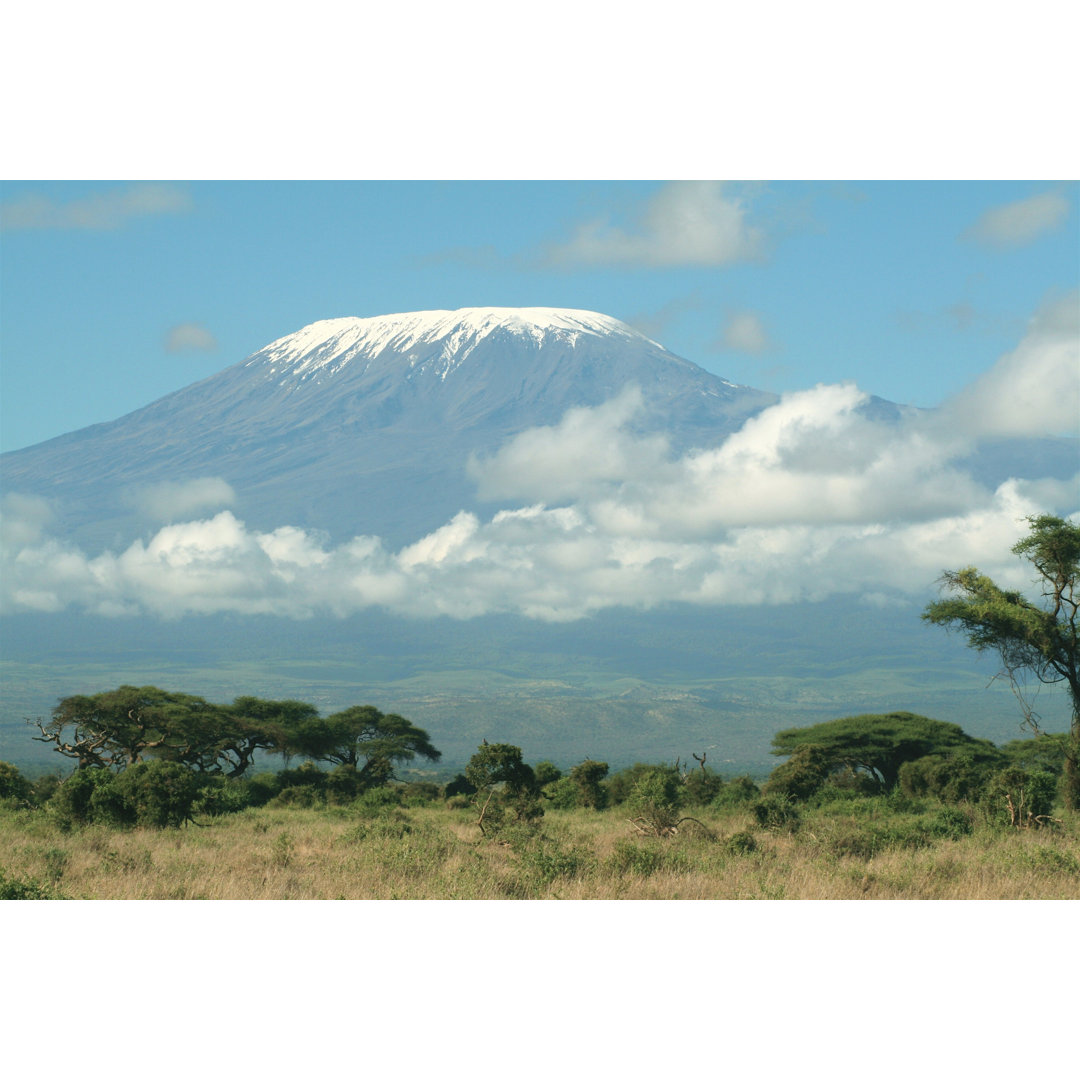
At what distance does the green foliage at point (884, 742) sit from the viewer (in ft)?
122

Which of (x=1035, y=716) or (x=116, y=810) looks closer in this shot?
(x=116, y=810)

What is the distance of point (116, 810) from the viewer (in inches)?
688

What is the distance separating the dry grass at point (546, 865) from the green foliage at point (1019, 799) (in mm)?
415

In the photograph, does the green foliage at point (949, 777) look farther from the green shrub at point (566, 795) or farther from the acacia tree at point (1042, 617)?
the green shrub at point (566, 795)

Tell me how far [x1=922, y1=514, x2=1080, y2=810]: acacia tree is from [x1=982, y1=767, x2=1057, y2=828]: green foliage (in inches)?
93.8

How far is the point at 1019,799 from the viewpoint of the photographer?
16.5 meters

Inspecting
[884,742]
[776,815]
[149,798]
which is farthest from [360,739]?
[776,815]

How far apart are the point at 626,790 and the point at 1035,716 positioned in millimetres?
10240

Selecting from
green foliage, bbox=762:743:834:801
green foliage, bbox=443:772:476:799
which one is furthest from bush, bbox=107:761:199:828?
green foliage, bbox=443:772:476:799

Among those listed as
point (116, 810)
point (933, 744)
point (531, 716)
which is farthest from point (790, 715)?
point (116, 810)

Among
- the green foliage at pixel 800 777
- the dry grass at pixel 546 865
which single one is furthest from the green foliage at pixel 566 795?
the dry grass at pixel 546 865

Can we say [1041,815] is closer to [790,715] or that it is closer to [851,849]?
[851,849]

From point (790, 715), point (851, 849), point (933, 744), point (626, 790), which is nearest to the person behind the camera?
point (851, 849)

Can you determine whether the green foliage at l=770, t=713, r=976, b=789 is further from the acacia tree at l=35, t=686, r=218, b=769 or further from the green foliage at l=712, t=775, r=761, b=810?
the acacia tree at l=35, t=686, r=218, b=769
